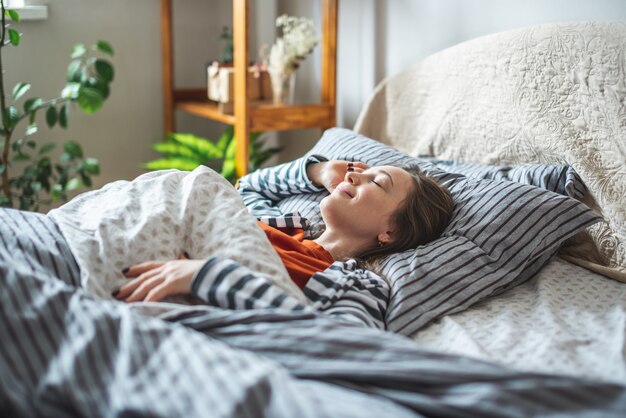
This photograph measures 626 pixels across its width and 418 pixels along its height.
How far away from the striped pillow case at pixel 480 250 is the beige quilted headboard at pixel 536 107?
10 cm

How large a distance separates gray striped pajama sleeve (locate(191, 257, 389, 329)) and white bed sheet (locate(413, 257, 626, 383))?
0.11 metres

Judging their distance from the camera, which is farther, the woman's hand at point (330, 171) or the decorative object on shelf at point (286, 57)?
the decorative object on shelf at point (286, 57)

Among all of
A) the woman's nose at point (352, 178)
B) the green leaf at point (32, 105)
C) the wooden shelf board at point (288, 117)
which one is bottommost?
the woman's nose at point (352, 178)

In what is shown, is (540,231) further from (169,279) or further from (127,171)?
(127,171)

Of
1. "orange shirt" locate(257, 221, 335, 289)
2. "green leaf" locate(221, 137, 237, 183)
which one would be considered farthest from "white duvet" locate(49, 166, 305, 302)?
"green leaf" locate(221, 137, 237, 183)

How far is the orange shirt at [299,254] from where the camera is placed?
4.65 ft

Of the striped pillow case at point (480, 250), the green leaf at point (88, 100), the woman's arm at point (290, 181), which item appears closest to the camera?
the striped pillow case at point (480, 250)

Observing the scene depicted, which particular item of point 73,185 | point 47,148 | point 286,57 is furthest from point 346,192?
point 47,148

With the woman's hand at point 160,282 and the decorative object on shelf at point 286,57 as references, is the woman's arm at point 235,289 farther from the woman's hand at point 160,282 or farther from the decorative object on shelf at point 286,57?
the decorative object on shelf at point 286,57

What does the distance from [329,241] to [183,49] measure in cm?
207

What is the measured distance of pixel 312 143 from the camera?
322 centimetres

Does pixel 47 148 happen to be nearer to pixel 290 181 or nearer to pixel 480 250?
pixel 290 181

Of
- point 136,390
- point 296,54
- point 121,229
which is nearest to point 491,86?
point 296,54

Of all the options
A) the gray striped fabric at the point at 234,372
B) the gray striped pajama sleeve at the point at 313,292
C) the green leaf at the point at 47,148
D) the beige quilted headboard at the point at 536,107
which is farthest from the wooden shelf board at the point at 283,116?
the gray striped fabric at the point at 234,372
